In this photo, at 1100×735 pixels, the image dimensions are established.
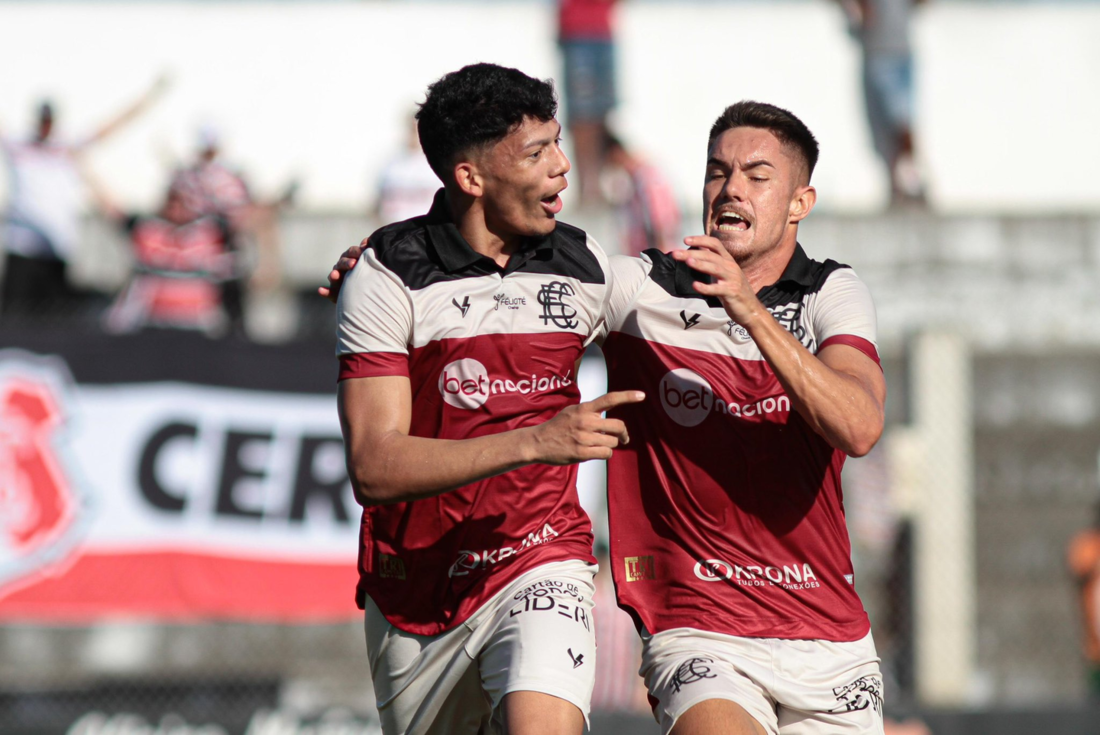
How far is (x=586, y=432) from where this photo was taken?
331cm

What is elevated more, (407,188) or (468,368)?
(468,368)

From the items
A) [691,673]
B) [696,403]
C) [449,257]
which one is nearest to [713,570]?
[691,673]

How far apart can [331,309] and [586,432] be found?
6.65 metres

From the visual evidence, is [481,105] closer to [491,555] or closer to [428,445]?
[428,445]

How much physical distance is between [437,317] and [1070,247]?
322 inches

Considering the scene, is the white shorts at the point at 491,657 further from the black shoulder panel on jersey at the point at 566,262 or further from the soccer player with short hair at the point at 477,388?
the black shoulder panel on jersey at the point at 566,262

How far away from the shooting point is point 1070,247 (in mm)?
10844

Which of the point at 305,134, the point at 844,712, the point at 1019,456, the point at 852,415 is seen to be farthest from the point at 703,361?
the point at 305,134

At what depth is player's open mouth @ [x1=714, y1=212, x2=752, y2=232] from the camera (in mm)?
3961

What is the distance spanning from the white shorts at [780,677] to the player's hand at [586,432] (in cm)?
77

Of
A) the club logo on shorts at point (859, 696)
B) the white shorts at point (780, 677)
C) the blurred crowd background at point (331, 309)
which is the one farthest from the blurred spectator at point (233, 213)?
the club logo on shorts at point (859, 696)

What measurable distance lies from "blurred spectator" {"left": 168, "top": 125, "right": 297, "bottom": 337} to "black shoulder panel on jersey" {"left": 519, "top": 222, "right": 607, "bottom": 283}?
5361mm

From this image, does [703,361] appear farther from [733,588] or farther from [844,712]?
[844,712]

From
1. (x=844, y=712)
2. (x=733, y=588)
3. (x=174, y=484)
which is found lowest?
(x=174, y=484)
